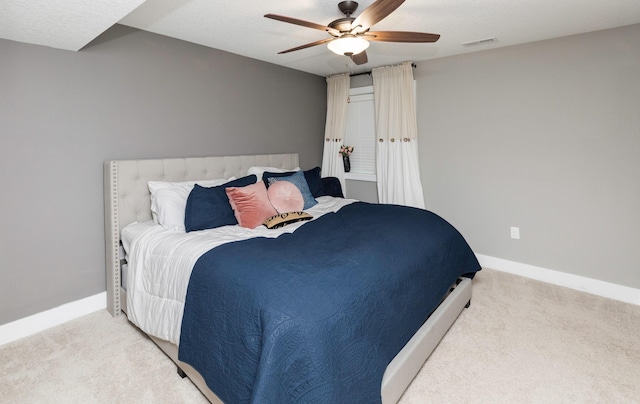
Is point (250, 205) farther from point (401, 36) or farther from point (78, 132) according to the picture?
point (401, 36)

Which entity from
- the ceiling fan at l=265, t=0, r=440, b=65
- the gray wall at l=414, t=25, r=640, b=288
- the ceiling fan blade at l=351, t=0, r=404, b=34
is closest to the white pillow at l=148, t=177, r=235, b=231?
the ceiling fan at l=265, t=0, r=440, b=65

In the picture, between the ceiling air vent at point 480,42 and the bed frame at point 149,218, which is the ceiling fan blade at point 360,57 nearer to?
the ceiling air vent at point 480,42

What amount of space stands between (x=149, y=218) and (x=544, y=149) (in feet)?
12.4

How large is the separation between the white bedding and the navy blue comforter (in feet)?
0.60

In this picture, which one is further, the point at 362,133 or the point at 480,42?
the point at 362,133

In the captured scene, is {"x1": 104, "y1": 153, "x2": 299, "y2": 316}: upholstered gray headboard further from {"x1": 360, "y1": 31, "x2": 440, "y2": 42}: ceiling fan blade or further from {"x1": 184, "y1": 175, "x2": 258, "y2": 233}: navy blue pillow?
{"x1": 360, "y1": 31, "x2": 440, "y2": 42}: ceiling fan blade

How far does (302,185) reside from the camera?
3.31m

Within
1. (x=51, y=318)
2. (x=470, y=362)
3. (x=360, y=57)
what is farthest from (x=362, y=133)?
(x=51, y=318)

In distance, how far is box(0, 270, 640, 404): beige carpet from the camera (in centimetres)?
181

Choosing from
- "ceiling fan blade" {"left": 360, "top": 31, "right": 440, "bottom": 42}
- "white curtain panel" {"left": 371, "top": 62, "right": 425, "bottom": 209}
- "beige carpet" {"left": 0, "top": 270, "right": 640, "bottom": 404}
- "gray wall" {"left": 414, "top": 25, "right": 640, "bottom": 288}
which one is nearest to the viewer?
"beige carpet" {"left": 0, "top": 270, "right": 640, "bottom": 404}

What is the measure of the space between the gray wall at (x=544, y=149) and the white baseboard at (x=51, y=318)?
3.63 metres

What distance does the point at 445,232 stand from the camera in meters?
2.54

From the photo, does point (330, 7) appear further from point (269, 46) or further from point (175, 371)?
point (175, 371)

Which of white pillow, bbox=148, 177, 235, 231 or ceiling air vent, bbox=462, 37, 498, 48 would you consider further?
ceiling air vent, bbox=462, 37, 498, 48
